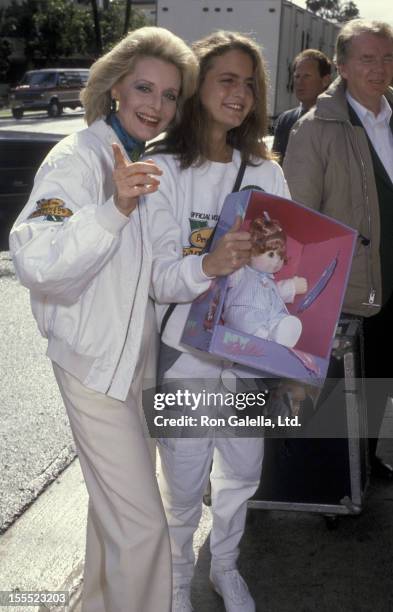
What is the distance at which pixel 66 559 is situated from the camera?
11.2 ft

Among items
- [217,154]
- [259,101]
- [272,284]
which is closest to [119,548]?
[272,284]

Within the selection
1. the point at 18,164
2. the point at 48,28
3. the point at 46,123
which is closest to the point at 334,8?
the point at 48,28

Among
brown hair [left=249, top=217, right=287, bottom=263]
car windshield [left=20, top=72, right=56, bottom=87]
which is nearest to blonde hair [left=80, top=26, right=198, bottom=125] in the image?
brown hair [left=249, top=217, right=287, bottom=263]

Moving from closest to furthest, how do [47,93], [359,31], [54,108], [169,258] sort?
[169,258]
[359,31]
[47,93]
[54,108]

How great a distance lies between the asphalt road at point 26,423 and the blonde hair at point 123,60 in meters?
1.96

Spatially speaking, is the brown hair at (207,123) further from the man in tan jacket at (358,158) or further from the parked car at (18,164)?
the parked car at (18,164)

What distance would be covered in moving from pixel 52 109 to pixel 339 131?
111 ft

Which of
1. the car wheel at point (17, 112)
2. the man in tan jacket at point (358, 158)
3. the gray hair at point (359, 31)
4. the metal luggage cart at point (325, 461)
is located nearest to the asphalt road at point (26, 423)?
the metal luggage cart at point (325, 461)

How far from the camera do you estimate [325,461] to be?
11.8ft

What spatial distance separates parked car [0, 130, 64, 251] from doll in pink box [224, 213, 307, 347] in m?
6.19

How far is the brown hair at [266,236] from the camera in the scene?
8.54 feet

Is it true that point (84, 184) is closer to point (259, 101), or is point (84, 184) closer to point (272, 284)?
point (272, 284)

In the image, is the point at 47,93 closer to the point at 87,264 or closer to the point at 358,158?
the point at 358,158

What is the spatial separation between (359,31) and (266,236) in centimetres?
158
